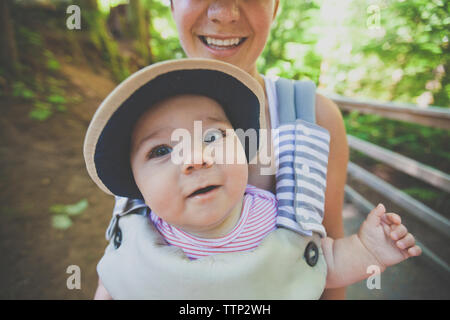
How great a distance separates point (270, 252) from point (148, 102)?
2.06 ft

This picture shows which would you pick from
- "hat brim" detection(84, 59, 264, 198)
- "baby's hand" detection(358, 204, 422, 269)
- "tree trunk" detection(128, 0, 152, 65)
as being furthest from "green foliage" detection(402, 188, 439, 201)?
"tree trunk" detection(128, 0, 152, 65)

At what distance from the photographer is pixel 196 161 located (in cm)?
80

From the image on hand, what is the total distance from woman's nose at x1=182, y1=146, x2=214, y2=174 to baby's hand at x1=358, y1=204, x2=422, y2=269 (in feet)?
2.08

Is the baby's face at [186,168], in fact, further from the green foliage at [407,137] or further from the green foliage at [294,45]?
the green foliage at [294,45]

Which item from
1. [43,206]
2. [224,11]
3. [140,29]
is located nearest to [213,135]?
[224,11]

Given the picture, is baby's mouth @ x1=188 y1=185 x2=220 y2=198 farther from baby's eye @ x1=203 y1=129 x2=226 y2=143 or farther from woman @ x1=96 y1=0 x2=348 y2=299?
woman @ x1=96 y1=0 x2=348 y2=299

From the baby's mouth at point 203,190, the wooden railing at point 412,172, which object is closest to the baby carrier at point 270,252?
the baby's mouth at point 203,190

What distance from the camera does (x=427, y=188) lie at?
3.25 m

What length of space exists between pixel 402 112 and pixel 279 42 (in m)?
3.94

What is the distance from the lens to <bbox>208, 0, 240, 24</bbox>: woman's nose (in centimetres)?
100

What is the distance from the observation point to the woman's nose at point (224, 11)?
1.00m

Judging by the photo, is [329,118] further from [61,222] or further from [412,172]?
[61,222]
